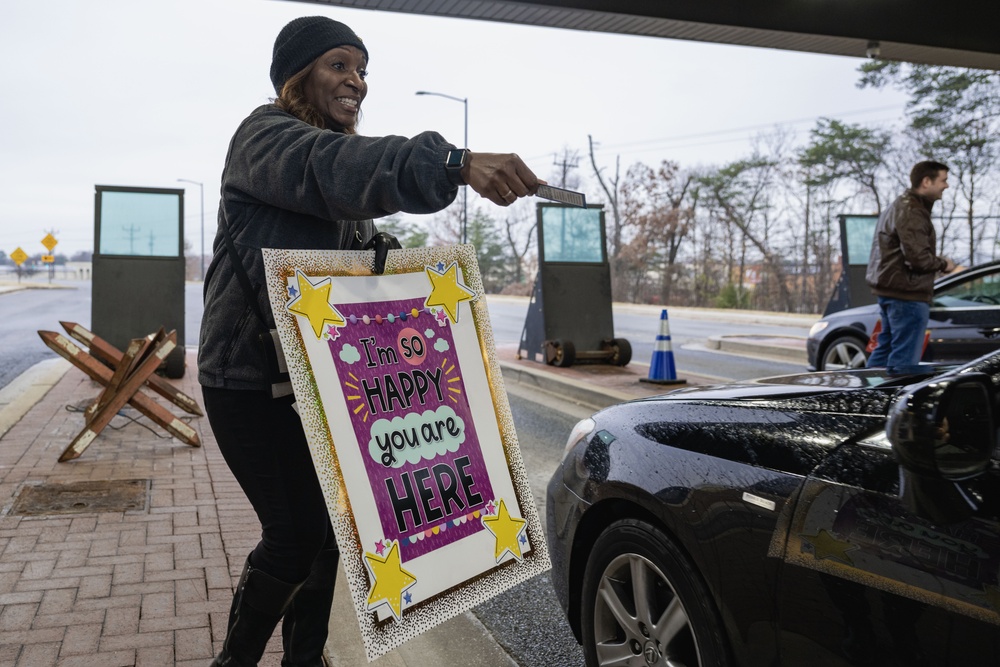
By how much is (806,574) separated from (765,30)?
364 inches

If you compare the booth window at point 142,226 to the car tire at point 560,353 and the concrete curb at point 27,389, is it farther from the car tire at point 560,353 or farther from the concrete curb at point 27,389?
the car tire at point 560,353

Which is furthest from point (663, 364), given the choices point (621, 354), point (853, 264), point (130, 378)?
point (130, 378)

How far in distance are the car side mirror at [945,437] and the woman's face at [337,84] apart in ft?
5.01

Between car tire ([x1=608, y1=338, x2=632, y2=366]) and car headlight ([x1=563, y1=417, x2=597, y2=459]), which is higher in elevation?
car headlight ([x1=563, y1=417, x2=597, y2=459])

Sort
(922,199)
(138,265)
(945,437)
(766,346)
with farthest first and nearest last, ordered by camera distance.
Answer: (766,346) < (138,265) < (922,199) < (945,437)

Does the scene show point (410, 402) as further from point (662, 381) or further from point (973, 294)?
point (973, 294)

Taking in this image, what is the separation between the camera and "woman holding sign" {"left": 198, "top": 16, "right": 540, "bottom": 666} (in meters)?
2.14

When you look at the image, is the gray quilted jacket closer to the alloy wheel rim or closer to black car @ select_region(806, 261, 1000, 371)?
the alloy wheel rim

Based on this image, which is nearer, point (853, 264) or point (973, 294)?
point (973, 294)

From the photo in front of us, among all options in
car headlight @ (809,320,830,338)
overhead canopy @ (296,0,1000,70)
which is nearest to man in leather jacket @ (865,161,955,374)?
car headlight @ (809,320,830,338)

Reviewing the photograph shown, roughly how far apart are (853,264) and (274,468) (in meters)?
12.8

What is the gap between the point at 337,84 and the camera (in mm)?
2332

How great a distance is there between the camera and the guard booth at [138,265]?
9.86m

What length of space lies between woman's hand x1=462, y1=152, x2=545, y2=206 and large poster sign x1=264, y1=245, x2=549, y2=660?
513mm
